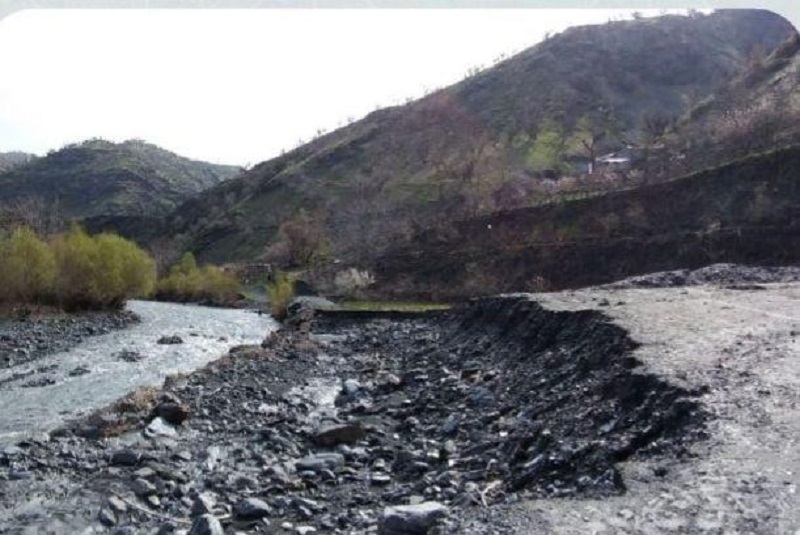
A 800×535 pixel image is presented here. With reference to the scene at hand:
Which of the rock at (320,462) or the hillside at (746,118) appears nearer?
the rock at (320,462)

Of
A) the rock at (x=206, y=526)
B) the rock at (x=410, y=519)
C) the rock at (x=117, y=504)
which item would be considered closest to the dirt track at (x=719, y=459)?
the rock at (x=410, y=519)

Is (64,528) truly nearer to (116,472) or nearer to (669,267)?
(116,472)

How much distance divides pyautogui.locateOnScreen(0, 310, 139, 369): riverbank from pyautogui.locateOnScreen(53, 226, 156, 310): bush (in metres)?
1.67

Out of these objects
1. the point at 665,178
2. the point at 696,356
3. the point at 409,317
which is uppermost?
the point at 665,178

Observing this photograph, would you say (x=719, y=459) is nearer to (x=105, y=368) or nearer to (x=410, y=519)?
(x=410, y=519)

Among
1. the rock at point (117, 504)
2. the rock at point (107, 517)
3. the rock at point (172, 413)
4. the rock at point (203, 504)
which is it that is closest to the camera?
the rock at point (107, 517)

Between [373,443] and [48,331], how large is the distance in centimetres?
3036

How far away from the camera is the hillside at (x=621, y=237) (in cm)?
4128

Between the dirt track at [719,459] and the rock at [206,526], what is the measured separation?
4237 millimetres

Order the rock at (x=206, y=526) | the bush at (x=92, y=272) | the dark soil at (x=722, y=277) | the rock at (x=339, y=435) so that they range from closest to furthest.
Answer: the rock at (x=206, y=526)
the rock at (x=339, y=435)
the dark soil at (x=722, y=277)
the bush at (x=92, y=272)

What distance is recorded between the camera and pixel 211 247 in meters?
122

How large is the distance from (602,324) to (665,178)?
126 ft

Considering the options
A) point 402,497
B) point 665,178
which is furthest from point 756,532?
point 665,178

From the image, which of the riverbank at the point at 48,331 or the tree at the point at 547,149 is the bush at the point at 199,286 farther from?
the tree at the point at 547,149
